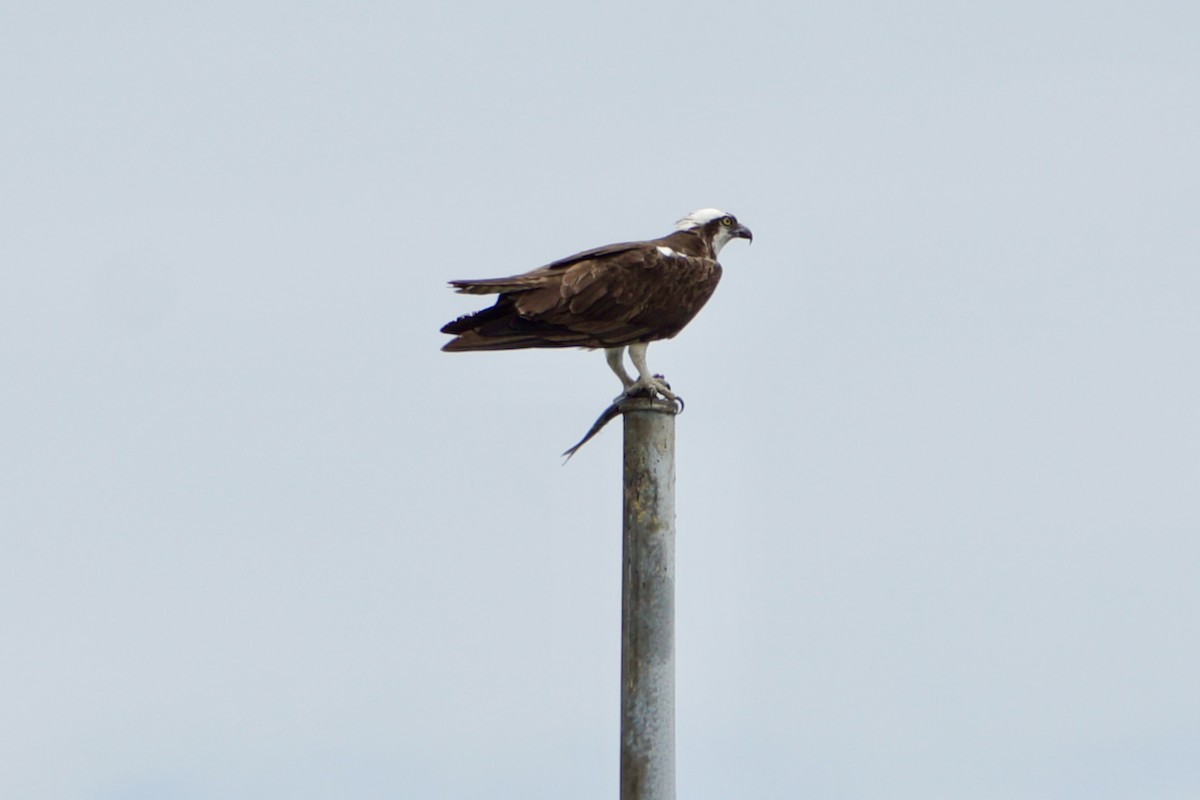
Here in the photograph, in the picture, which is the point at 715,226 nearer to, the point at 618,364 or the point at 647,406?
the point at 618,364

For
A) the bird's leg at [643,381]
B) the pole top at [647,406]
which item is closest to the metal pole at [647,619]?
the pole top at [647,406]

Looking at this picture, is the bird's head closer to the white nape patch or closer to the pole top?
the white nape patch

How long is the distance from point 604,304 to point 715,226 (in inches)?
68.2

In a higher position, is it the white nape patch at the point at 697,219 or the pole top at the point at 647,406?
the white nape patch at the point at 697,219

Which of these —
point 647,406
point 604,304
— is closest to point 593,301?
point 604,304

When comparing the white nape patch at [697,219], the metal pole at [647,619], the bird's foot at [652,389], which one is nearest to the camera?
the metal pole at [647,619]

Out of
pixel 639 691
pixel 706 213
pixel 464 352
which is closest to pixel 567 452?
pixel 464 352

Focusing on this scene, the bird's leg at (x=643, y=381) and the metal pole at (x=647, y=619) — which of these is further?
the bird's leg at (x=643, y=381)

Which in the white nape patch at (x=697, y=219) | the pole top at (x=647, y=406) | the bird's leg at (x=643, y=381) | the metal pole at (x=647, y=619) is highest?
the white nape patch at (x=697, y=219)

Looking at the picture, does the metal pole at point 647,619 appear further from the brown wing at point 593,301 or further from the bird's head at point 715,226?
the bird's head at point 715,226

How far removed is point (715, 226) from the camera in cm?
1045

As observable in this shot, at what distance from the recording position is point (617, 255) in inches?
363

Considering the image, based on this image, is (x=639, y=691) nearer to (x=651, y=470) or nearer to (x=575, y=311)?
(x=651, y=470)

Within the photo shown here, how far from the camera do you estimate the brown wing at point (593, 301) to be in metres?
8.62
